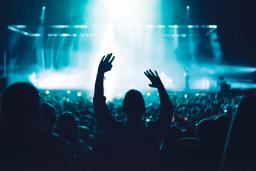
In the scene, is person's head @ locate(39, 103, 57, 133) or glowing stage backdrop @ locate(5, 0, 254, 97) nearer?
person's head @ locate(39, 103, 57, 133)

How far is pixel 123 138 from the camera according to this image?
2.40 meters

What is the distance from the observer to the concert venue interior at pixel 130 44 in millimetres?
17297

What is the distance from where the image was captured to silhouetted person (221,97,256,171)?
1.74m

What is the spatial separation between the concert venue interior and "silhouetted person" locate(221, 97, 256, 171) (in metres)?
13.7

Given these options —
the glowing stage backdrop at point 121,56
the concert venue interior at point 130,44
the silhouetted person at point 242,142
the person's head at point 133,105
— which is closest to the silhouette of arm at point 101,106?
the person's head at point 133,105

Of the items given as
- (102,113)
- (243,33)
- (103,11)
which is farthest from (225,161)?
(243,33)

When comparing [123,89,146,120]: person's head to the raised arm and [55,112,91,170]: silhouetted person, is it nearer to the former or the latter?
the raised arm

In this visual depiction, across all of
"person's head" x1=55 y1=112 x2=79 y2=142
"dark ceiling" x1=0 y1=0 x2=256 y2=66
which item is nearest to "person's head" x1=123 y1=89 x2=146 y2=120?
"person's head" x1=55 y1=112 x2=79 y2=142

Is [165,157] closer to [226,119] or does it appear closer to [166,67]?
[226,119]

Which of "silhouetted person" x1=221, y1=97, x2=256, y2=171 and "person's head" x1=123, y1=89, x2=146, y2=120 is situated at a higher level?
"person's head" x1=123, y1=89, x2=146, y2=120

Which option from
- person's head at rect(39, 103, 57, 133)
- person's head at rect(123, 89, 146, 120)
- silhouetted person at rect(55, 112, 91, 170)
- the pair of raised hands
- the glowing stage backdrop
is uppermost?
the glowing stage backdrop

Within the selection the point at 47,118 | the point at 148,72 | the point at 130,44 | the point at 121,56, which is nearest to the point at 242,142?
the point at 148,72

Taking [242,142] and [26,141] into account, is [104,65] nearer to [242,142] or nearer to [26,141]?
[26,141]

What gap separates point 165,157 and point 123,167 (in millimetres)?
563
